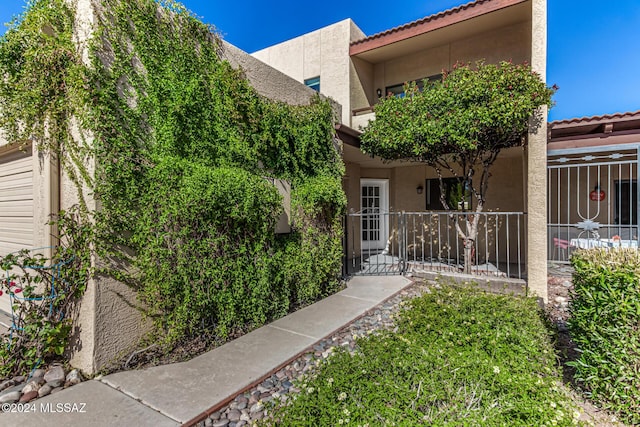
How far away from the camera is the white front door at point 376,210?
36.6 feet

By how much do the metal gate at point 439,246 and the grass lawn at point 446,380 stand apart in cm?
356

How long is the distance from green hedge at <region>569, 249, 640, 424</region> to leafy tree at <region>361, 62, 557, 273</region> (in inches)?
149

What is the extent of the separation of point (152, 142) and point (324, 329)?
357cm

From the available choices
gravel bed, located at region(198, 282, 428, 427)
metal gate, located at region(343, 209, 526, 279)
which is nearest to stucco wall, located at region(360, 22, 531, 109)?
metal gate, located at region(343, 209, 526, 279)

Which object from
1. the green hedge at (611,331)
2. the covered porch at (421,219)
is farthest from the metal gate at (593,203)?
the green hedge at (611,331)

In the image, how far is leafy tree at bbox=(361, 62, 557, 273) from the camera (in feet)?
19.4

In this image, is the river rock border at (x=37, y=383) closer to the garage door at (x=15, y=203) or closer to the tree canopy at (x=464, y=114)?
the garage door at (x=15, y=203)

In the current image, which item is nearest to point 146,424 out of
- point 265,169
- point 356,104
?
point 265,169

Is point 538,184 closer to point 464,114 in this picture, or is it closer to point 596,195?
point 464,114

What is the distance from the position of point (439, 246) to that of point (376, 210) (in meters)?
3.32

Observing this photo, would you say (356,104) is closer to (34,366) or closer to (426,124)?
(426,124)

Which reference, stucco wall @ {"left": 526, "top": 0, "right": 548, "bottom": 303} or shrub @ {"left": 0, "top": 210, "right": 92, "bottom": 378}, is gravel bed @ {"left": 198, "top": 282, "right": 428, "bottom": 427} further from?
stucco wall @ {"left": 526, "top": 0, "right": 548, "bottom": 303}

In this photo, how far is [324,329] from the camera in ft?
15.0

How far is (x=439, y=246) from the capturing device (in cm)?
854
